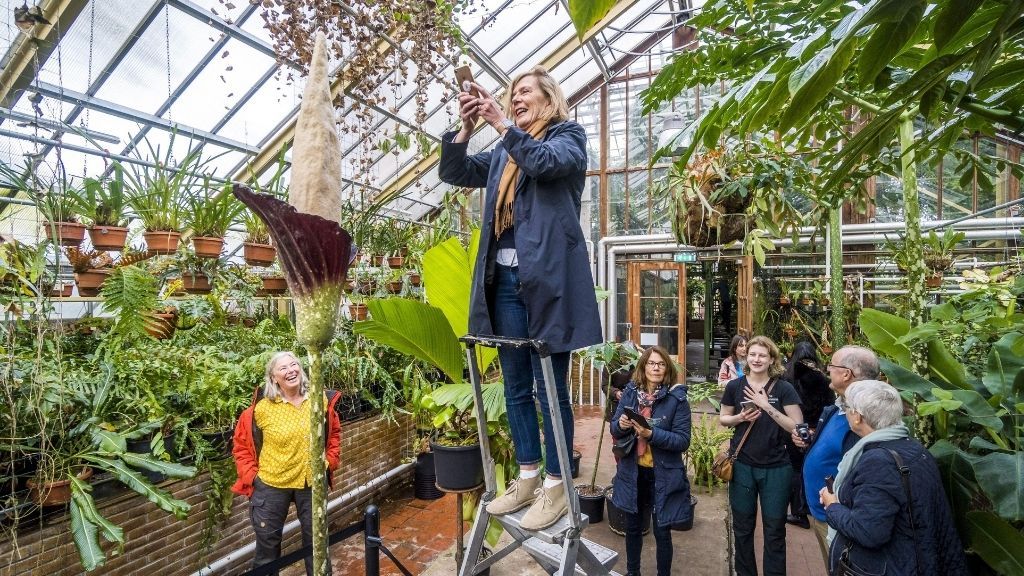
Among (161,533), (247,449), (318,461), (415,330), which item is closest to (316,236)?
(318,461)

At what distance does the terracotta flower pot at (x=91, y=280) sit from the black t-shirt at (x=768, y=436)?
3.61m

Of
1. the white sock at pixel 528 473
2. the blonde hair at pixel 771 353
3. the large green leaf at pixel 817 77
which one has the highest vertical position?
the large green leaf at pixel 817 77

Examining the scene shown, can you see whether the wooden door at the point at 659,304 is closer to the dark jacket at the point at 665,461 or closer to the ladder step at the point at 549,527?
the dark jacket at the point at 665,461

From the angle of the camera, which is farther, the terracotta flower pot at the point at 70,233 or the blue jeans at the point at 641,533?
the terracotta flower pot at the point at 70,233

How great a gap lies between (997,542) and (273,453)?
3004 millimetres

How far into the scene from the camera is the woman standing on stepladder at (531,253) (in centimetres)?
124

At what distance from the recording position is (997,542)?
173 cm

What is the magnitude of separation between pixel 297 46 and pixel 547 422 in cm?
294

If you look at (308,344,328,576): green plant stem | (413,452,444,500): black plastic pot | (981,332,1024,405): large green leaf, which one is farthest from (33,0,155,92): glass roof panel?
(981,332,1024,405): large green leaf

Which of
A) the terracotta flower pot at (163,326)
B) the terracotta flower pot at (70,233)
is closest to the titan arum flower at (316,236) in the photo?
the terracotta flower pot at (70,233)

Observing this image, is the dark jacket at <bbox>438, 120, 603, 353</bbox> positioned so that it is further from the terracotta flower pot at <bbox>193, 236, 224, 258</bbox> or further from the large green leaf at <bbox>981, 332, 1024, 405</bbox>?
the terracotta flower pot at <bbox>193, 236, 224, 258</bbox>

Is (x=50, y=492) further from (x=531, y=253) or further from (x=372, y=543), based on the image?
(x=531, y=253)

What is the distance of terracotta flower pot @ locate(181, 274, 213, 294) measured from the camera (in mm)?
3455

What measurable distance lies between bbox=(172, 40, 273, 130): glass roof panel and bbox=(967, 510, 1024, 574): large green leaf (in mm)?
5952
